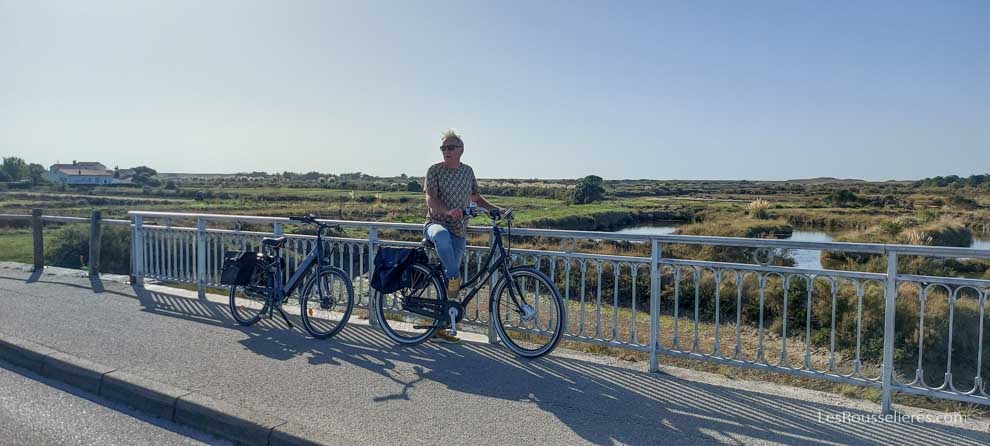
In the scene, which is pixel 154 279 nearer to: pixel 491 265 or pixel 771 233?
pixel 491 265

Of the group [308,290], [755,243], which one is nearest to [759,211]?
[308,290]

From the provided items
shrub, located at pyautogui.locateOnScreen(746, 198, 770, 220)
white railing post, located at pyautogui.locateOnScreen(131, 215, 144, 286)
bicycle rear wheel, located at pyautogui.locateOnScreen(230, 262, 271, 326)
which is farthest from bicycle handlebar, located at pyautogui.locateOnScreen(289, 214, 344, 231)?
shrub, located at pyautogui.locateOnScreen(746, 198, 770, 220)

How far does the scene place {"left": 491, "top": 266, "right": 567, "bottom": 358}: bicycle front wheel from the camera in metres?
5.94

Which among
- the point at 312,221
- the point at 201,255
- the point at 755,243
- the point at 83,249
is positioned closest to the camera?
the point at 755,243

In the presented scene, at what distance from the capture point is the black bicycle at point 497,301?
6039 mm

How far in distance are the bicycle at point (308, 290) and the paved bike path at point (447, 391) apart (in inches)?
7.2

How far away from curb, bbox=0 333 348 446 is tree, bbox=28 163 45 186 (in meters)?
117

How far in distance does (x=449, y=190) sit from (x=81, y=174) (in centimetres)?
14903

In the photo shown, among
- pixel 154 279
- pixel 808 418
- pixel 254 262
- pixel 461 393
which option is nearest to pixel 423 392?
pixel 461 393

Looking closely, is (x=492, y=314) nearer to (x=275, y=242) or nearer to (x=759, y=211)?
(x=275, y=242)

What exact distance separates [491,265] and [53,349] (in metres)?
4.08

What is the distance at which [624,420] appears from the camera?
14.5 feet

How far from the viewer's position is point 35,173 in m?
112

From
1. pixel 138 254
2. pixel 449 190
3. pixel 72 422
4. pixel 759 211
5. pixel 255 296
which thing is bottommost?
pixel 72 422
